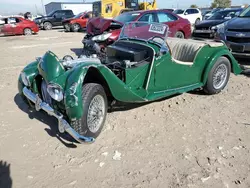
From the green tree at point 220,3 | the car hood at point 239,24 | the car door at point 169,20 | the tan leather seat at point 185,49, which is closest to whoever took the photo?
the tan leather seat at point 185,49

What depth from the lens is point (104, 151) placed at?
3174 mm

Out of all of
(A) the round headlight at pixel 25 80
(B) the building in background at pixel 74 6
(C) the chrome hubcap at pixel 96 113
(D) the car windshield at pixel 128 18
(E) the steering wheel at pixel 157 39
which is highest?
(B) the building in background at pixel 74 6

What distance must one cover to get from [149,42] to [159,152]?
6.34 feet

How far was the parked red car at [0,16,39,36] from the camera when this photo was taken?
17430 millimetres

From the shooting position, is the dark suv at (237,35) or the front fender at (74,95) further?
the dark suv at (237,35)

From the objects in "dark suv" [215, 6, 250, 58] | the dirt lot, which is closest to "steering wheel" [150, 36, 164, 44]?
the dirt lot

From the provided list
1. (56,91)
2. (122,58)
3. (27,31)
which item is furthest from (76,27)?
(56,91)

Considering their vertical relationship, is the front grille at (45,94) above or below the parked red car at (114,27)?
below

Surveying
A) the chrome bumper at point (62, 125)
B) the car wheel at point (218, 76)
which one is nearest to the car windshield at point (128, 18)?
the car wheel at point (218, 76)

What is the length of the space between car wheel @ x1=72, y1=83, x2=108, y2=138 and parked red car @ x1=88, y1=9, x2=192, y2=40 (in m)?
5.31

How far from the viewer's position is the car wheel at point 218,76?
4719 mm

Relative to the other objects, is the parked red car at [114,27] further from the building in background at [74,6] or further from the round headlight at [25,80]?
the building in background at [74,6]

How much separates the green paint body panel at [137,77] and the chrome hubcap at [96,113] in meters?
0.23

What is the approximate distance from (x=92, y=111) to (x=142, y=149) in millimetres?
861
